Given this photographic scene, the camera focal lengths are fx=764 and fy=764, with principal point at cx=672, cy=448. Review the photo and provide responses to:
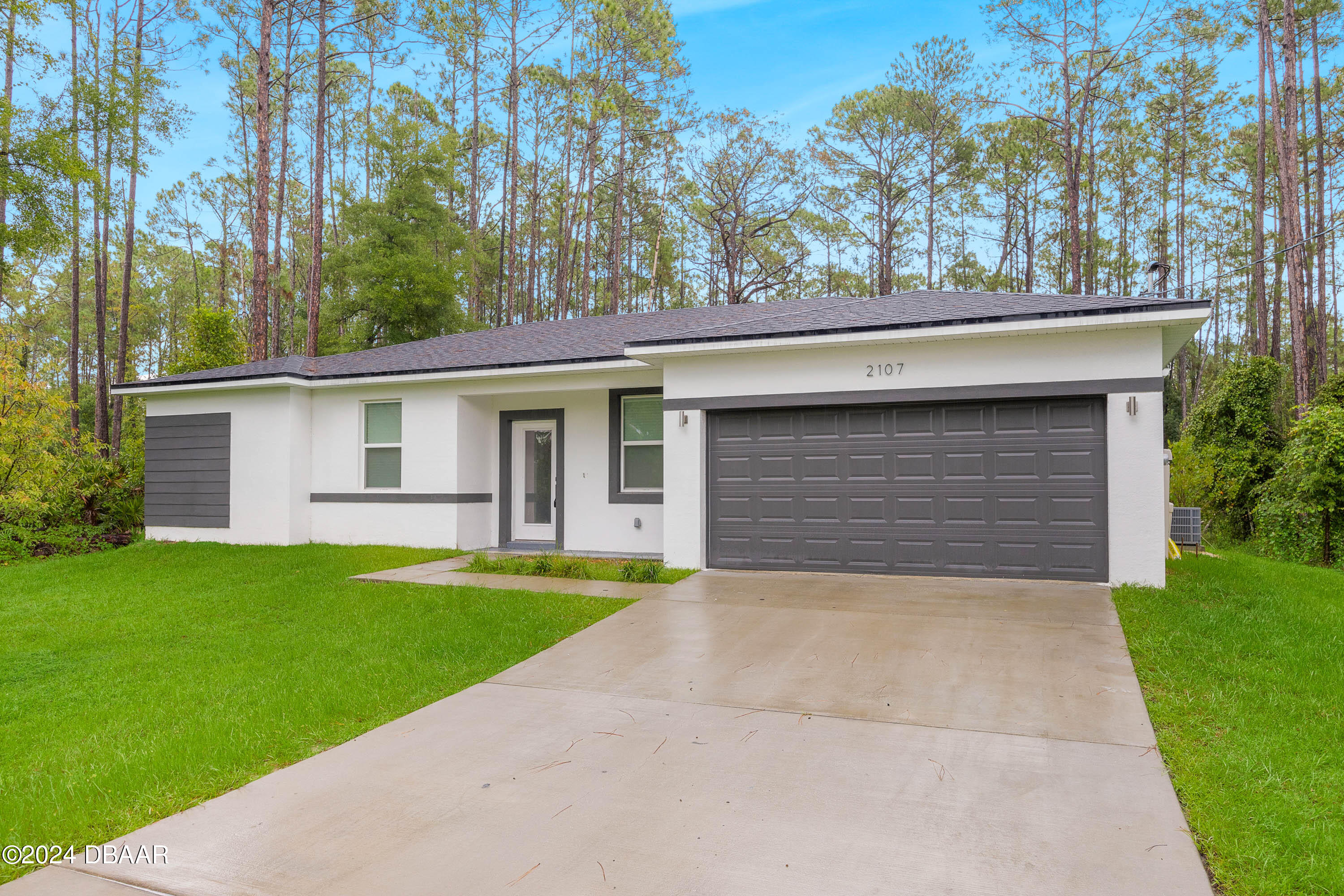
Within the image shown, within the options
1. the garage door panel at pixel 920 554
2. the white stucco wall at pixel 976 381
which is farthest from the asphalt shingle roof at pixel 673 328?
the garage door panel at pixel 920 554

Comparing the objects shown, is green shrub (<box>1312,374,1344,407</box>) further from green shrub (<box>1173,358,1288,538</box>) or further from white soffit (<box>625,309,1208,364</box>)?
white soffit (<box>625,309,1208,364</box>)

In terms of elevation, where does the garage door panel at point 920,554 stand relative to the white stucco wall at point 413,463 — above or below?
below

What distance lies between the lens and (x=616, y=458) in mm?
11266

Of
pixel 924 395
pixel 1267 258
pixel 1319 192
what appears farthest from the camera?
pixel 1319 192

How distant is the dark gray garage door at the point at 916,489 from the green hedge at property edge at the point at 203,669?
2625 millimetres

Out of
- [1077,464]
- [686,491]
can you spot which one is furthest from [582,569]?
[1077,464]

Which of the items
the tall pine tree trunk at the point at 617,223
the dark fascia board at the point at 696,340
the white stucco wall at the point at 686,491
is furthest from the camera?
the tall pine tree trunk at the point at 617,223

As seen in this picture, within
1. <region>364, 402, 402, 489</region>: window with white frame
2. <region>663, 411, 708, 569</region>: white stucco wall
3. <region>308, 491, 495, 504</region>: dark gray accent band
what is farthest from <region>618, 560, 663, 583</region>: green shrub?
<region>364, 402, 402, 489</region>: window with white frame

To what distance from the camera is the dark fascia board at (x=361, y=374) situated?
10.6m

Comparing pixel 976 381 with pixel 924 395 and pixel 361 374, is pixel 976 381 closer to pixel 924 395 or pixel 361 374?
pixel 924 395

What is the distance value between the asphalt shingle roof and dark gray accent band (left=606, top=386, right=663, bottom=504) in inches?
27.5

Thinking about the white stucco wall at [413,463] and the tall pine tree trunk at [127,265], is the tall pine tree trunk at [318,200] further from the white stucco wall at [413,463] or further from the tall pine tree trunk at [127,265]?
the white stucco wall at [413,463]

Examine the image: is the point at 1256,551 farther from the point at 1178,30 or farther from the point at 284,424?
the point at 284,424

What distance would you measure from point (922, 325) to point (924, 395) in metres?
0.80
